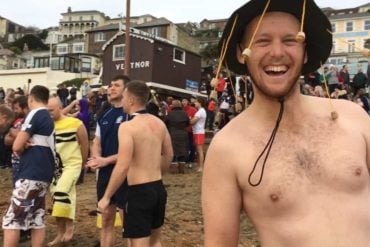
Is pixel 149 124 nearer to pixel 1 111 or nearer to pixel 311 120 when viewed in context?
pixel 1 111

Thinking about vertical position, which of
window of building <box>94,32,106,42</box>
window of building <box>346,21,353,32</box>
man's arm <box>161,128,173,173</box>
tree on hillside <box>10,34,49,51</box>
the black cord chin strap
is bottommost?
man's arm <box>161,128,173,173</box>

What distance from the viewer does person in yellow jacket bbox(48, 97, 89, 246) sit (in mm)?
6367

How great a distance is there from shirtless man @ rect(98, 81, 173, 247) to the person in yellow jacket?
60.8 inches

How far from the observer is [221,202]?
1.88m

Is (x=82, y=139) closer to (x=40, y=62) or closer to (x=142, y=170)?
(x=142, y=170)

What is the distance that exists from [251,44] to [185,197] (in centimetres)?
765

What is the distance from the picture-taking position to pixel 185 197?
9430 millimetres

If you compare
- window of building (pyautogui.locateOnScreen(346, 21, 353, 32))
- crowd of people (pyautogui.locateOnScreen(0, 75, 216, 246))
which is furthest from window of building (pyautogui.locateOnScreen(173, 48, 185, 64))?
window of building (pyautogui.locateOnScreen(346, 21, 353, 32))

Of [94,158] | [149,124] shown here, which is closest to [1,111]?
[94,158]

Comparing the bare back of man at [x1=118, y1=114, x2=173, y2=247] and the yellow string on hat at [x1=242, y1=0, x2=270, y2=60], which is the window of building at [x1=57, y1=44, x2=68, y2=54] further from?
the yellow string on hat at [x1=242, y1=0, x2=270, y2=60]

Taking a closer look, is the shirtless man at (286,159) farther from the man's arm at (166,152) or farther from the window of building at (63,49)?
the window of building at (63,49)

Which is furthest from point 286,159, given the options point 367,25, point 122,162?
point 367,25

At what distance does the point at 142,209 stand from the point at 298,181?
124 inches

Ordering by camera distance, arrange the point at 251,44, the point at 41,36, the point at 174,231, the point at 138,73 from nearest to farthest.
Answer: the point at 251,44, the point at 174,231, the point at 138,73, the point at 41,36
